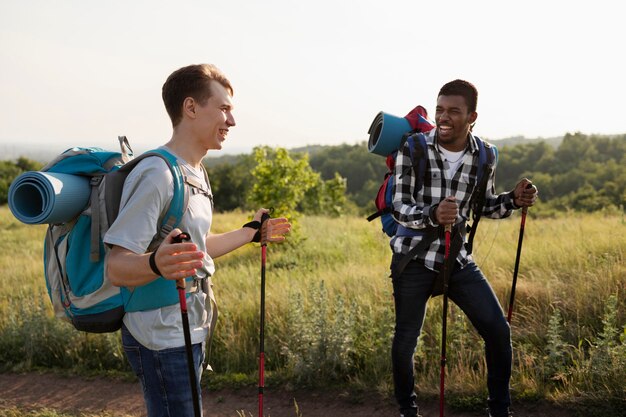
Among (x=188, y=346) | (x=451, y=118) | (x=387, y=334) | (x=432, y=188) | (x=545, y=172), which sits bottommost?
(x=387, y=334)

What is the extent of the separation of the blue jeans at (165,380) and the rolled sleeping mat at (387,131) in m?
2.07

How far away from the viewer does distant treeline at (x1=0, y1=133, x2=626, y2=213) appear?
160 ft

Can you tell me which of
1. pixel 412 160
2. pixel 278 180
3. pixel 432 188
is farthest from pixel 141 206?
pixel 278 180

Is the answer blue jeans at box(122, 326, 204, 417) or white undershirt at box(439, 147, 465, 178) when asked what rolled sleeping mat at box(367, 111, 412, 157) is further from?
blue jeans at box(122, 326, 204, 417)

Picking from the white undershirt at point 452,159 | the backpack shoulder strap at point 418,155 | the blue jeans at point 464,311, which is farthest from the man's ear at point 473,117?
the blue jeans at point 464,311

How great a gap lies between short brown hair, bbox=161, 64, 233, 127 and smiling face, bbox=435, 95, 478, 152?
1.65 metres

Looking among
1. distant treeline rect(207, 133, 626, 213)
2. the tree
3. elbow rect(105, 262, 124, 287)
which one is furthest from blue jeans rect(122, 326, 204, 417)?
distant treeline rect(207, 133, 626, 213)

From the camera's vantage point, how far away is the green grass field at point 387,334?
197 inches

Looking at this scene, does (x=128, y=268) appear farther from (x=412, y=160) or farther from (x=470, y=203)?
(x=470, y=203)

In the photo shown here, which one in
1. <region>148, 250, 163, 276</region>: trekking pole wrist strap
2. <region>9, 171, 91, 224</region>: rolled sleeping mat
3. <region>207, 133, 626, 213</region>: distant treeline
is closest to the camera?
<region>148, 250, 163, 276</region>: trekking pole wrist strap

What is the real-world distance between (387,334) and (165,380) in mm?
3409

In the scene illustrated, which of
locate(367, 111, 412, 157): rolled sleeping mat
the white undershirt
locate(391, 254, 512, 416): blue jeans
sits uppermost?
locate(367, 111, 412, 157): rolled sleeping mat

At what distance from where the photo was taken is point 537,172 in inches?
2293

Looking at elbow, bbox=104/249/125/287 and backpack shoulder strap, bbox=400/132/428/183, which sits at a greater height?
backpack shoulder strap, bbox=400/132/428/183
